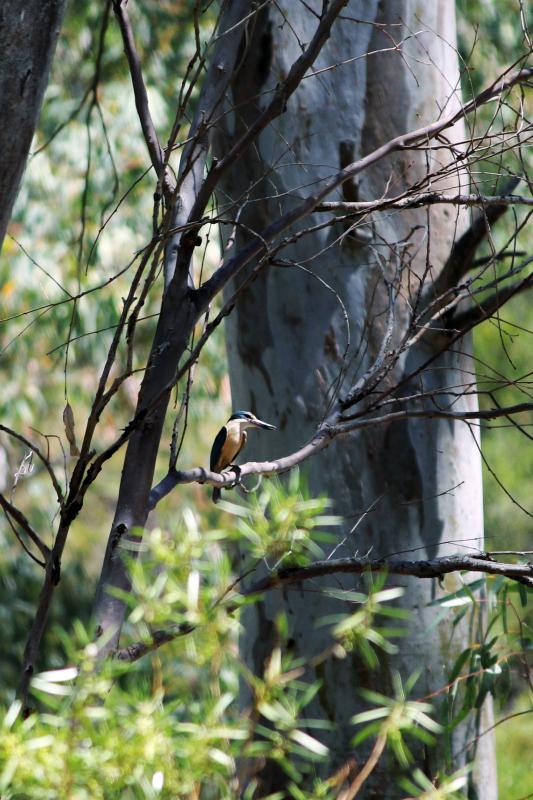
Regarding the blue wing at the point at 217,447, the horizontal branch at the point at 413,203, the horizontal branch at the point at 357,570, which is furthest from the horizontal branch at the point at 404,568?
the blue wing at the point at 217,447

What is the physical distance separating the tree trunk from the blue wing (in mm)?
140

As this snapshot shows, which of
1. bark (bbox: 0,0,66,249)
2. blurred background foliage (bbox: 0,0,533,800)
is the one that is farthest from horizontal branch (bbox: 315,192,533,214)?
blurred background foliage (bbox: 0,0,533,800)

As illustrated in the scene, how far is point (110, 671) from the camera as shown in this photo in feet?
2.85

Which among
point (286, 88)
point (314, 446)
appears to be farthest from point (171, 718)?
point (286, 88)

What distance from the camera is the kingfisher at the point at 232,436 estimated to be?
231 cm

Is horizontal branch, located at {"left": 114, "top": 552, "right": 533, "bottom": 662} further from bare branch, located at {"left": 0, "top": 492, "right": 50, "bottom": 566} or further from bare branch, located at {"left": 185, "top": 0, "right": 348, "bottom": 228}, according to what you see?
bare branch, located at {"left": 185, "top": 0, "right": 348, "bottom": 228}

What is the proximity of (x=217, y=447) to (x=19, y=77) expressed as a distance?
130cm

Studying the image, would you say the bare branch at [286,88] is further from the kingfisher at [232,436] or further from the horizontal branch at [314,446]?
the kingfisher at [232,436]

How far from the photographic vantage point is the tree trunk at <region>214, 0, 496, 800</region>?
219 centimetres

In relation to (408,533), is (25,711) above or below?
below

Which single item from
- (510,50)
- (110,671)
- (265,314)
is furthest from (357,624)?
(510,50)

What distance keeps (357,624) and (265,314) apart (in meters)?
1.49

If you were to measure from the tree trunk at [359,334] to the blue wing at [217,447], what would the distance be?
140 millimetres

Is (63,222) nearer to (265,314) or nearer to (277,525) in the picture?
(265,314)
